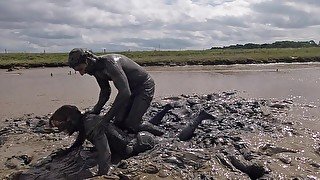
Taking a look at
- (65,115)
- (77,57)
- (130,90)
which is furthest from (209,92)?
(77,57)

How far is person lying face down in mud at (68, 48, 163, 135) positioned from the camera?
6.88 m

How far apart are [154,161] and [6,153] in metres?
3.69

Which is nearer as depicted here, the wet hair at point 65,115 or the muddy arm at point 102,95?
the wet hair at point 65,115

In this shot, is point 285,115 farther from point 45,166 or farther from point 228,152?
point 45,166

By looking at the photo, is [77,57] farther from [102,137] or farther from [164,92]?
[164,92]

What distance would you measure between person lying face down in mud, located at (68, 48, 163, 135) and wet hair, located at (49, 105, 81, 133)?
45cm

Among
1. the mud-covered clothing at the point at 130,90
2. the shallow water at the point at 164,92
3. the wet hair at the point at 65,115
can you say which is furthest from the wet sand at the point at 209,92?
the mud-covered clothing at the point at 130,90

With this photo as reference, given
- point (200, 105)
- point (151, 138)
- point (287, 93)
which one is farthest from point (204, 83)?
point (151, 138)

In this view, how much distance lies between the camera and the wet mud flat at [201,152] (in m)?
6.77

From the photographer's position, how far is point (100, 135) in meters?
6.94

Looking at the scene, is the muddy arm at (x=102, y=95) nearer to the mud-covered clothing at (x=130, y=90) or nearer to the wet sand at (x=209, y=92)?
the mud-covered clothing at (x=130, y=90)

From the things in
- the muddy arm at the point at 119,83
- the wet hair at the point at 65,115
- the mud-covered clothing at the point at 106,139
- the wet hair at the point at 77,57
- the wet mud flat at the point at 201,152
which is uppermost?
the wet hair at the point at 77,57

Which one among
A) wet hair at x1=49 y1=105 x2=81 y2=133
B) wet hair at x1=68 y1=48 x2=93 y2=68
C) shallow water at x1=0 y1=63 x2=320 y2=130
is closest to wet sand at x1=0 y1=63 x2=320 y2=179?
shallow water at x1=0 y1=63 x2=320 y2=130

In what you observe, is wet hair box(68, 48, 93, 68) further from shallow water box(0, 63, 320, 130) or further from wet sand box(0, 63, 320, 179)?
shallow water box(0, 63, 320, 130)
